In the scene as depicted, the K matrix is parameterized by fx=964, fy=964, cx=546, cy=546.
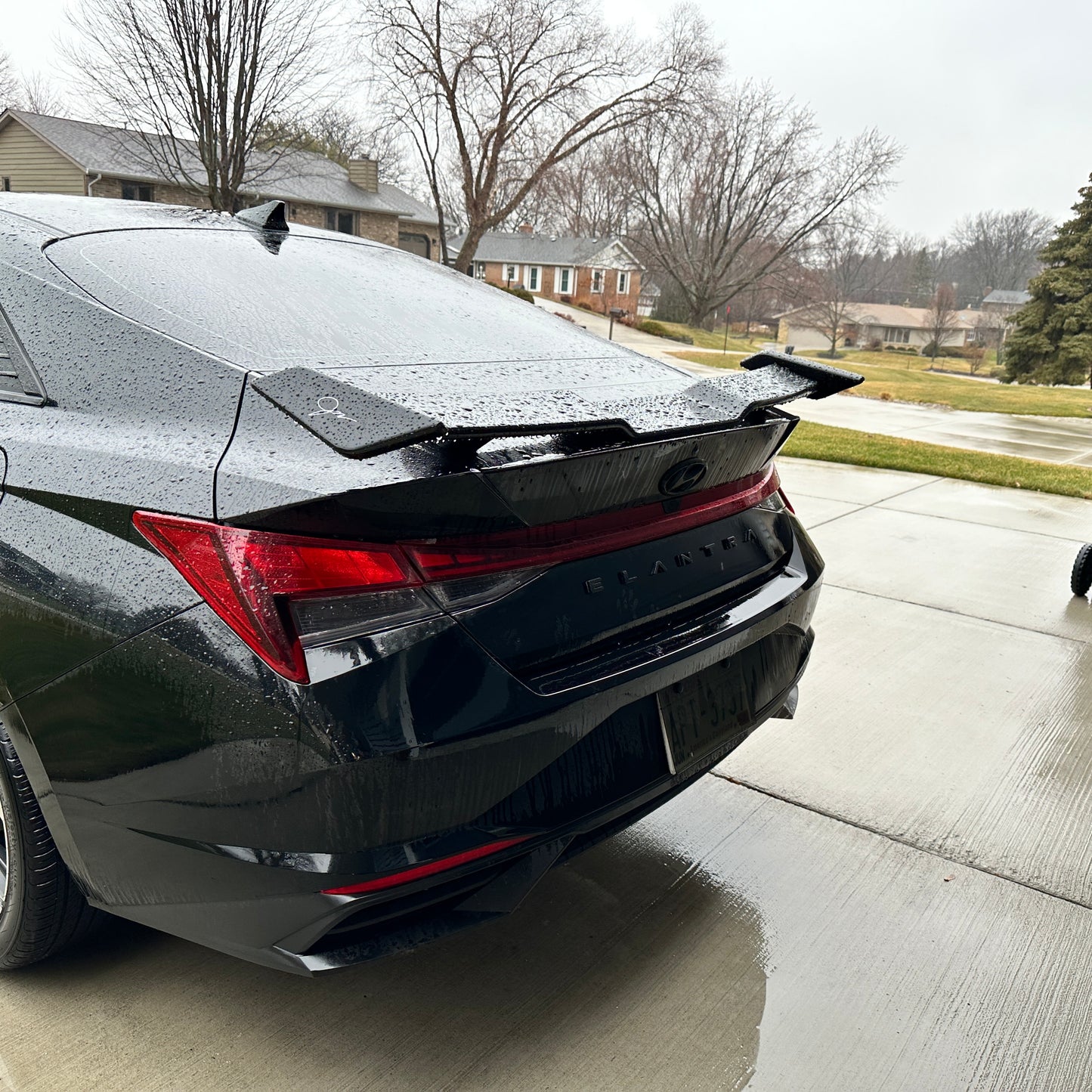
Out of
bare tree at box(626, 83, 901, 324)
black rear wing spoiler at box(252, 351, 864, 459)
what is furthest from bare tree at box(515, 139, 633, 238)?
black rear wing spoiler at box(252, 351, 864, 459)

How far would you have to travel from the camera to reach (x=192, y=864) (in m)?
1.51

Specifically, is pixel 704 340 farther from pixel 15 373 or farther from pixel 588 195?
pixel 15 373

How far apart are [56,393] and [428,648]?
917mm

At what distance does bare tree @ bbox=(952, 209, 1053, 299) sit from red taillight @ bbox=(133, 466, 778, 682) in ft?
295

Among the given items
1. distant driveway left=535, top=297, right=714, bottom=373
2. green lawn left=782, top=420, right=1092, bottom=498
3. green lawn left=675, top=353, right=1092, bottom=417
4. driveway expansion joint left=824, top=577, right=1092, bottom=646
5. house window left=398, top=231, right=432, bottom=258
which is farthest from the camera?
house window left=398, top=231, right=432, bottom=258

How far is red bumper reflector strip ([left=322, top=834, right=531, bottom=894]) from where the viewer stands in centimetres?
142

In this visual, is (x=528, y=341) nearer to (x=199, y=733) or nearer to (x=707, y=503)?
(x=707, y=503)

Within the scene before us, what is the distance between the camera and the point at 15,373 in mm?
1865

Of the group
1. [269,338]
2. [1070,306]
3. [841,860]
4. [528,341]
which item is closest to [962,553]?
[841,860]

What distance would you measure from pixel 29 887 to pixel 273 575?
0.88 meters

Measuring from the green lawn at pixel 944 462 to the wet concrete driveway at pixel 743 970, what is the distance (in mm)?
5257

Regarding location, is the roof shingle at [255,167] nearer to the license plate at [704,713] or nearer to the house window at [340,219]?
the house window at [340,219]

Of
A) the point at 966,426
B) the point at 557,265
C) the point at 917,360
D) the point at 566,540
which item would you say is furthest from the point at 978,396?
the point at 557,265

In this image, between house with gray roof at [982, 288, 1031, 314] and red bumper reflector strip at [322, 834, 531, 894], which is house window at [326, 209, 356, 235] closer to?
red bumper reflector strip at [322, 834, 531, 894]
